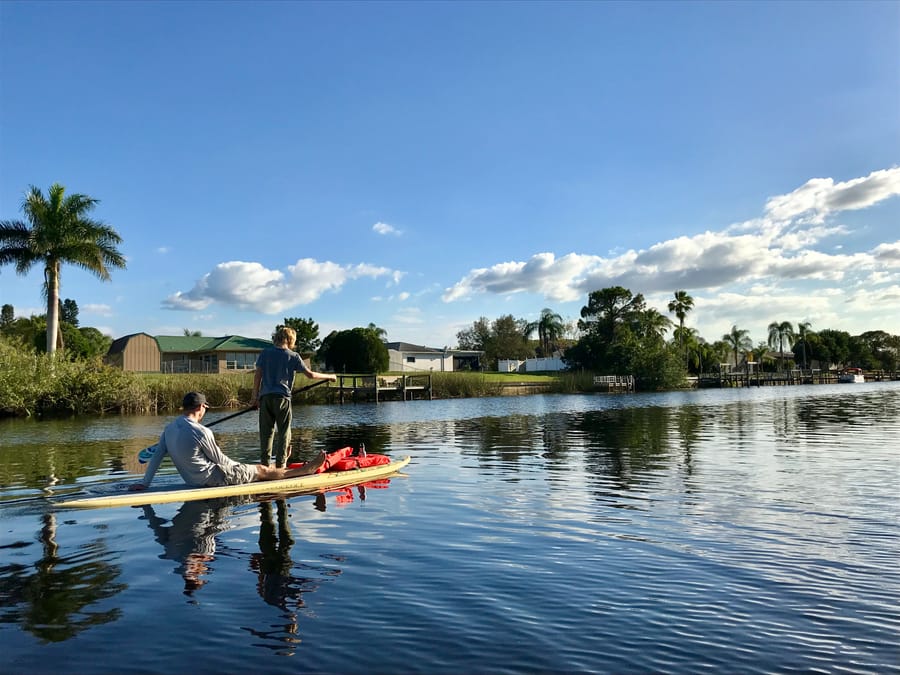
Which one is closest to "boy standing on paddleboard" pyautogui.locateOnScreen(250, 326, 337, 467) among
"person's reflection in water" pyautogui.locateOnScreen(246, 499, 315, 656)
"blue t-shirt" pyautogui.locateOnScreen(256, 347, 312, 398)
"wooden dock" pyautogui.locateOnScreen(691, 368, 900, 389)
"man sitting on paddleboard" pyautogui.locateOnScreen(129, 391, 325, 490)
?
"blue t-shirt" pyautogui.locateOnScreen(256, 347, 312, 398)

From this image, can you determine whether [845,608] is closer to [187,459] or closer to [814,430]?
[187,459]

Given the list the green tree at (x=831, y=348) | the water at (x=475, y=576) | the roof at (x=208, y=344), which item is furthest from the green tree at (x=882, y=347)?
the water at (x=475, y=576)

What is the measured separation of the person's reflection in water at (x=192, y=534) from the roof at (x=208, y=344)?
60730 mm

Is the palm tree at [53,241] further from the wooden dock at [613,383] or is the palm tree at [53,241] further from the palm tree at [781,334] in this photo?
the palm tree at [781,334]

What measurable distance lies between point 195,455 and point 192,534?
1.85 m

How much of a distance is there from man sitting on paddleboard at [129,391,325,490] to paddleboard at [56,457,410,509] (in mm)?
142

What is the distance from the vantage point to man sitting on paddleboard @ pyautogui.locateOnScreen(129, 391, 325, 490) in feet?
31.0

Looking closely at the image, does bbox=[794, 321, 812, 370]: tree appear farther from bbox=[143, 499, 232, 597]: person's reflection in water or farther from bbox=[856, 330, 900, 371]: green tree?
bbox=[143, 499, 232, 597]: person's reflection in water

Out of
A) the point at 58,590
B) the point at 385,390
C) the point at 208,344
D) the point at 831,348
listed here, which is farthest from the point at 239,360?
the point at 831,348

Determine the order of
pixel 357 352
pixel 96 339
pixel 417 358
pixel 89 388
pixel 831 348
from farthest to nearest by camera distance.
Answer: pixel 831 348
pixel 417 358
pixel 96 339
pixel 357 352
pixel 89 388

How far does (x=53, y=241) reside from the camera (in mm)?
40781

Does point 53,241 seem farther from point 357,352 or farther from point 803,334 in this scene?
point 803,334

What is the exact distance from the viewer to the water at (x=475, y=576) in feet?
15.3

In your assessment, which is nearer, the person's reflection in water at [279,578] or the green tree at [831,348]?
the person's reflection in water at [279,578]
